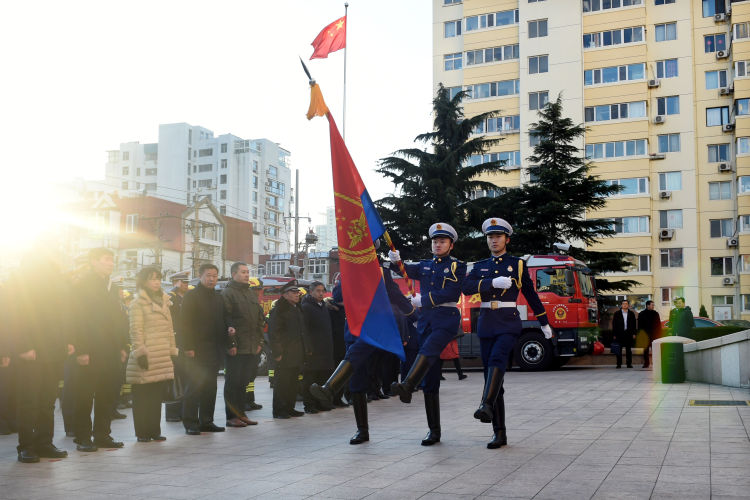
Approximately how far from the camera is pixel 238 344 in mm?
10234

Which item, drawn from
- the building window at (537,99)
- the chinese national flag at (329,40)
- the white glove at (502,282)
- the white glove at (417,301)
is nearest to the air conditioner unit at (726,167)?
the building window at (537,99)

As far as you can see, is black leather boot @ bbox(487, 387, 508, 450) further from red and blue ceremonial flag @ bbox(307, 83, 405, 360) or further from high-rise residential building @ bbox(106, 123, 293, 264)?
high-rise residential building @ bbox(106, 123, 293, 264)

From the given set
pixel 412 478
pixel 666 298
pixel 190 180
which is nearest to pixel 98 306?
pixel 412 478

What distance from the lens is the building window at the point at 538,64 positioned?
51219mm

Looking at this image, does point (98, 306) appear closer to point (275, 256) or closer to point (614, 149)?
point (614, 149)

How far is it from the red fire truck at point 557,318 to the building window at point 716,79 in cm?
3197

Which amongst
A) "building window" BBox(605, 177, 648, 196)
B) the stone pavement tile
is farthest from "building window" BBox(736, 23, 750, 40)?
the stone pavement tile

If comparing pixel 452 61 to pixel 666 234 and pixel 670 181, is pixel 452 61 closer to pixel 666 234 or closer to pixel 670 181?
pixel 670 181

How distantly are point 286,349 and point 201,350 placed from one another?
183cm

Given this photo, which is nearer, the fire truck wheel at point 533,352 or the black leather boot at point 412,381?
the black leather boot at point 412,381

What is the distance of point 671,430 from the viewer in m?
8.68

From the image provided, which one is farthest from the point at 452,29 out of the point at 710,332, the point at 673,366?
the point at 673,366

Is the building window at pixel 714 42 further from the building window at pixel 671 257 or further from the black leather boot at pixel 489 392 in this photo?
the black leather boot at pixel 489 392

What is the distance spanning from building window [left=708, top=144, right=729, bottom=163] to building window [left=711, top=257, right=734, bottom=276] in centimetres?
605
